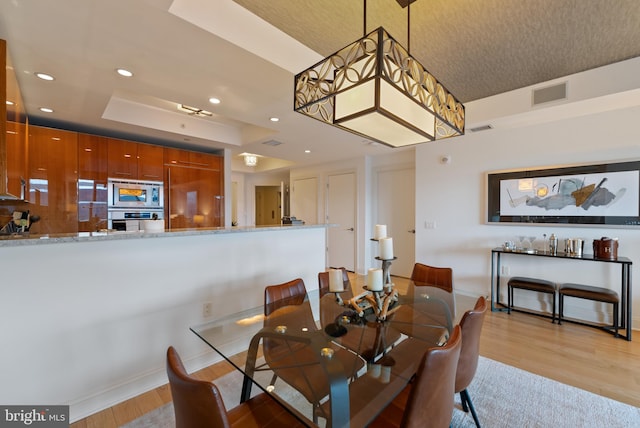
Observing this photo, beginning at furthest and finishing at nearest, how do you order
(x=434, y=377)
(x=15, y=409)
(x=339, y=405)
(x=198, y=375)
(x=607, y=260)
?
1. (x=607, y=260)
2. (x=198, y=375)
3. (x=15, y=409)
4. (x=339, y=405)
5. (x=434, y=377)

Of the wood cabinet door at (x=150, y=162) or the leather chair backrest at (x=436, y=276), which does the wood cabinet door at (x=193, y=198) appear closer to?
the wood cabinet door at (x=150, y=162)

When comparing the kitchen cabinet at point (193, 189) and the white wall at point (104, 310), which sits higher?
the kitchen cabinet at point (193, 189)

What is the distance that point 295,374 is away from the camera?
1.23m

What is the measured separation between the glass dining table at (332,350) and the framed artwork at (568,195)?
2.25 meters

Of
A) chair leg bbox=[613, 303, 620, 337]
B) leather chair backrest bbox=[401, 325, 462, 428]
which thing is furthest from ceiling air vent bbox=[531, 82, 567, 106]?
leather chair backrest bbox=[401, 325, 462, 428]

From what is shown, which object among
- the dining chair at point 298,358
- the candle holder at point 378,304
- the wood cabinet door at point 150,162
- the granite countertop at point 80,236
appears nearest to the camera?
the dining chair at point 298,358

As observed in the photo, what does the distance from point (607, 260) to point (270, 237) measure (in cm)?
341

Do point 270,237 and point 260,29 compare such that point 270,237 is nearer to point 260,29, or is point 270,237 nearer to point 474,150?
point 260,29

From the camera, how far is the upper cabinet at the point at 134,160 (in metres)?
3.69

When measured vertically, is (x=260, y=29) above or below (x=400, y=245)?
above

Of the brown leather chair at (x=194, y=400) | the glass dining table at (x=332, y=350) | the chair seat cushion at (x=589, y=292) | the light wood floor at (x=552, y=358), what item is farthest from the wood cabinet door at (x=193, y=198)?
the chair seat cushion at (x=589, y=292)

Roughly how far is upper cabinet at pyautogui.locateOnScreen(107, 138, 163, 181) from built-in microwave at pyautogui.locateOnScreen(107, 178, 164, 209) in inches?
3.3

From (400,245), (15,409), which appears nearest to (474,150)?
(400,245)

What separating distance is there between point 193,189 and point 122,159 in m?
1.02
